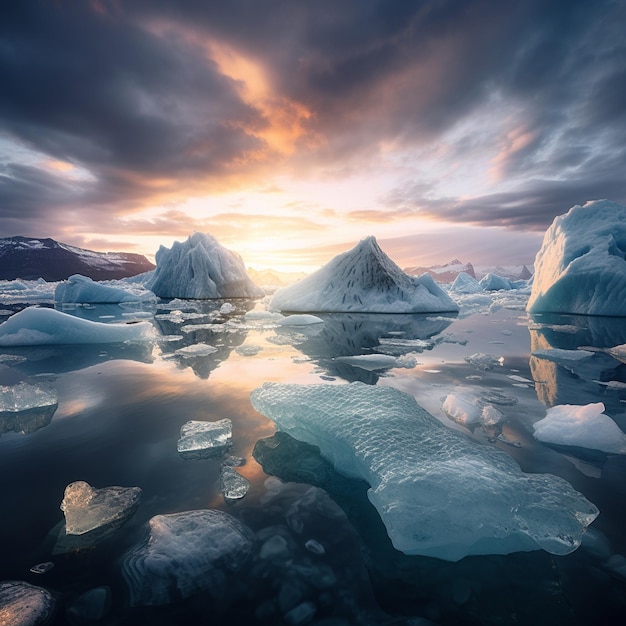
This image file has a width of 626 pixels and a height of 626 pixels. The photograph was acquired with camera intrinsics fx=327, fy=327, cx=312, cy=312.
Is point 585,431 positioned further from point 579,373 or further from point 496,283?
point 496,283

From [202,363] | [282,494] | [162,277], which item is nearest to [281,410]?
[282,494]

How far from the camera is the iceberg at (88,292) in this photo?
20078 mm

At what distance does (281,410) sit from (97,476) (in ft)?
4.01

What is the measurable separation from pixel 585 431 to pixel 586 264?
12638 mm

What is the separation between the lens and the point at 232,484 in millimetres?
1886

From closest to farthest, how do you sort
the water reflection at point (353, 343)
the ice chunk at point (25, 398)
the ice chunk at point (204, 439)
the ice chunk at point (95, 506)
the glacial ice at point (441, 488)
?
the glacial ice at point (441, 488) → the ice chunk at point (95, 506) → the ice chunk at point (204, 439) → the ice chunk at point (25, 398) → the water reflection at point (353, 343)

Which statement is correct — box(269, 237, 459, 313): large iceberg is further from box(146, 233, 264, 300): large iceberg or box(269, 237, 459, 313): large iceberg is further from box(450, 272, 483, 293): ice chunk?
box(450, 272, 483, 293): ice chunk

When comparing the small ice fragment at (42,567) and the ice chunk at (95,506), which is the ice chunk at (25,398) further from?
the small ice fragment at (42,567)

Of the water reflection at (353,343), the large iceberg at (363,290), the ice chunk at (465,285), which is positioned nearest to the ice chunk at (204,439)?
the water reflection at (353,343)

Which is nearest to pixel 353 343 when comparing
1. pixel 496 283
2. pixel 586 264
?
pixel 586 264

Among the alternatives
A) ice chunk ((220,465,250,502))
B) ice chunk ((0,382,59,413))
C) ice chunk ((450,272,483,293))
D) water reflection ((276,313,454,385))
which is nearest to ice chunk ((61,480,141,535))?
ice chunk ((220,465,250,502))

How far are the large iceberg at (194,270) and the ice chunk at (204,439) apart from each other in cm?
2837

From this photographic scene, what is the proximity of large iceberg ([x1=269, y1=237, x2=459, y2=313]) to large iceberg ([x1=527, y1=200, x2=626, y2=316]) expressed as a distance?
12.7ft

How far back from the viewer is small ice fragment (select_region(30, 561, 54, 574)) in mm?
1307
